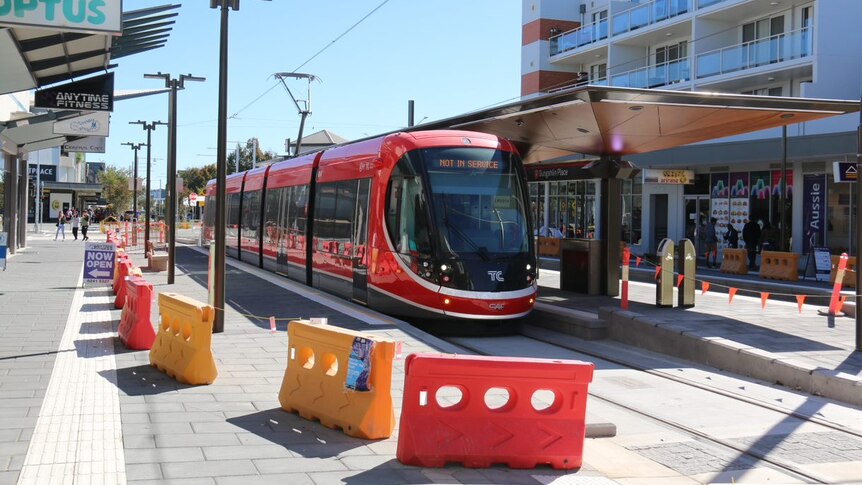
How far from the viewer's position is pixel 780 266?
85.5 feet

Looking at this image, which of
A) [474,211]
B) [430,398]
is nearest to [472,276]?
[474,211]

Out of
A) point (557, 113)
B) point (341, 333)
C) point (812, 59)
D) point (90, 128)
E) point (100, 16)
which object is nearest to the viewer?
point (341, 333)

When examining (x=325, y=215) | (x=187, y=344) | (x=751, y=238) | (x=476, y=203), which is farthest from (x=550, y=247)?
(x=187, y=344)

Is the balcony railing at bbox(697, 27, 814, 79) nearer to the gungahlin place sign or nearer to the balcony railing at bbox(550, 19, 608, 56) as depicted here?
the balcony railing at bbox(550, 19, 608, 56)

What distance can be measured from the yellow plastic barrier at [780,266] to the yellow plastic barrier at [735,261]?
1564 millimetres

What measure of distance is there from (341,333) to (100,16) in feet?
23.5

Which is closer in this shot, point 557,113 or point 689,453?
point 689,453

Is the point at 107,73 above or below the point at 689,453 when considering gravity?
above

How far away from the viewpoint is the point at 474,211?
13883mm

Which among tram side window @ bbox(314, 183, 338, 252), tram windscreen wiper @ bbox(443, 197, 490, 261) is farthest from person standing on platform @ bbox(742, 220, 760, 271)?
tram windscreen wiper @ bbox(443, 197, 490, 261)

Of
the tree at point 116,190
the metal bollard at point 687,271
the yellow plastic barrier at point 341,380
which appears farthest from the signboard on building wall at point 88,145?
the tree at point 116,190

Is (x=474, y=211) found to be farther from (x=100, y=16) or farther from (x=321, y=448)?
(x=321, y=448)

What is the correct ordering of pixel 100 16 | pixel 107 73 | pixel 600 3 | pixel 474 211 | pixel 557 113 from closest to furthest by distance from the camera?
pixel 100 16
pixel 474 211
pixel 557 113
pixel 107 73
pixel 600 3

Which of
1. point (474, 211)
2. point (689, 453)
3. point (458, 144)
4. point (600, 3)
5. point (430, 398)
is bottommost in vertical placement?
point (689, 453)
